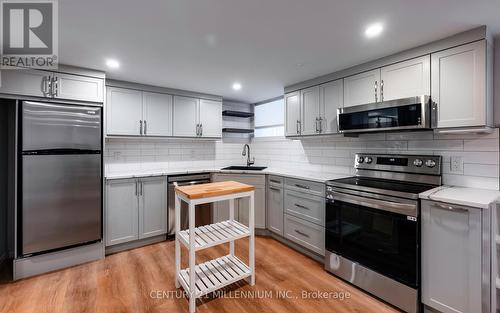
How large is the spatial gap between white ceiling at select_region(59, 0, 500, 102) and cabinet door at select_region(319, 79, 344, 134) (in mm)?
236

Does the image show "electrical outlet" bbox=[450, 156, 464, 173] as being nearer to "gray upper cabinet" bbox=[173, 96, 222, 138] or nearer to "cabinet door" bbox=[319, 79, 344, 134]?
"cabinet door" bbox=[319, 79, 344, 134]

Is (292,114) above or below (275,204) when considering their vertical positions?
above

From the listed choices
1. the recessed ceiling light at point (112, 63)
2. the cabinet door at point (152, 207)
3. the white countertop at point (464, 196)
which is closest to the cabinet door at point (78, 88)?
the recessed ceiling light at point (112, 63)

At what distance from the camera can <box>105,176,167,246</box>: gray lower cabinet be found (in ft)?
9.74

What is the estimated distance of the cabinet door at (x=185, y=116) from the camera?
12.1 feet

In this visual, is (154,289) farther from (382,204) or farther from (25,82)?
(25,82)

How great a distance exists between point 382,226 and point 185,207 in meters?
2.53

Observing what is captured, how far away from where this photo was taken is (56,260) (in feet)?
8.51

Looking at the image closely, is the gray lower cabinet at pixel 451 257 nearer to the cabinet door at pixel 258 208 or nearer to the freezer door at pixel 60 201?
the cabinet door at pixel 258 208

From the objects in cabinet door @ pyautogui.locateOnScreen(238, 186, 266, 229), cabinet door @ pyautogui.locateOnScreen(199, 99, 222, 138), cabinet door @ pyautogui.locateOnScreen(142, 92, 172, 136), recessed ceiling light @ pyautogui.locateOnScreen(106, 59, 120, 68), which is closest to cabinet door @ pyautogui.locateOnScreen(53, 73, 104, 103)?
recessed ceiling light @ pyautogui.locateOnScreen(106, 59, 120, 68)

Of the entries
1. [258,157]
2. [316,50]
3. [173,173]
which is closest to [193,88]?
[173,173]

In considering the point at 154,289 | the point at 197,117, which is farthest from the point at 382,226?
the point at 197,117

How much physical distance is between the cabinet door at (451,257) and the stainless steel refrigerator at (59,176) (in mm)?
3285

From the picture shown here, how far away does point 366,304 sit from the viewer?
2.03 metres
